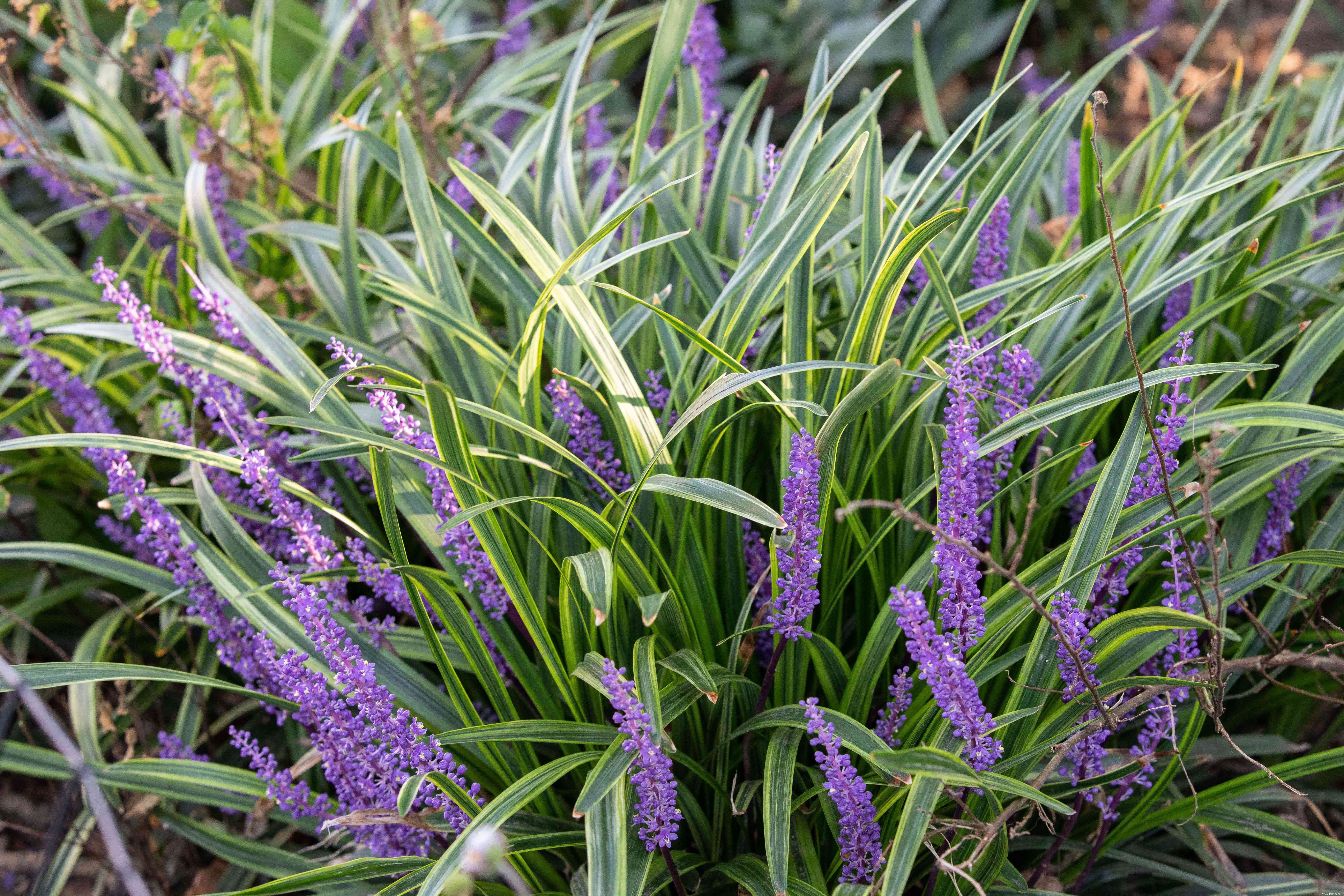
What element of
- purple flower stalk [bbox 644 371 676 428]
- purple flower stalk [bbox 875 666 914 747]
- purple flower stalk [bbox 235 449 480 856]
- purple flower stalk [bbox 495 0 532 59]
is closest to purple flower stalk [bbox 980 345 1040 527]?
purple flower stalk [bbox 875 666 914 747]

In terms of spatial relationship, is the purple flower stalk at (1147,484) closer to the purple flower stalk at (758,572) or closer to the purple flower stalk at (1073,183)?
the purple flower stalk at (758,572)

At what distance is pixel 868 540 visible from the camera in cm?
155

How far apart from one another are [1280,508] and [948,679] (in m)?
0.89

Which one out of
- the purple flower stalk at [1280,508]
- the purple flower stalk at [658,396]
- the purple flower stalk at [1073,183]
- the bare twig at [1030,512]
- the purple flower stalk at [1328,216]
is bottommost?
the purple flower stalk at [1280,508]

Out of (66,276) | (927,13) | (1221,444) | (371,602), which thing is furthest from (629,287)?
(927,13)

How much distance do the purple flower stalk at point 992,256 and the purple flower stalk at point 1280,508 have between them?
54cm

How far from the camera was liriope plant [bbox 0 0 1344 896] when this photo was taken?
1.29m

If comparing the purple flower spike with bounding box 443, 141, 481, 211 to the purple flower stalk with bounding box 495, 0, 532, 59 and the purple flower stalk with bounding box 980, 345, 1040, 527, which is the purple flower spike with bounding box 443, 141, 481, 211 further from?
the purple flower stalk with bounding box 980, 345, 1040, 527

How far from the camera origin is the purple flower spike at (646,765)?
3.76 feet

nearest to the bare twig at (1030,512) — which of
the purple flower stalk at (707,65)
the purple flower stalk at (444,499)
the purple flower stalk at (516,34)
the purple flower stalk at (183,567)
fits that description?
the purple flower stalk at (444,499)

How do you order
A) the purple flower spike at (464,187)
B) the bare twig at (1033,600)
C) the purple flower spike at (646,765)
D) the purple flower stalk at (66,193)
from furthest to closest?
the purple flower stalk at (66,193) → the purple flower spike at (464,187) → the purple flower spike at (646,765) → the bare twig at (1033,600)

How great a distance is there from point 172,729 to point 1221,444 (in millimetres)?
2232

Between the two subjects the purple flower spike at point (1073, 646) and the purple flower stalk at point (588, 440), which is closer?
the purple flower spike at point (1073, 646)

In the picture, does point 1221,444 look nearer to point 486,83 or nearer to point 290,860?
point 290,860
